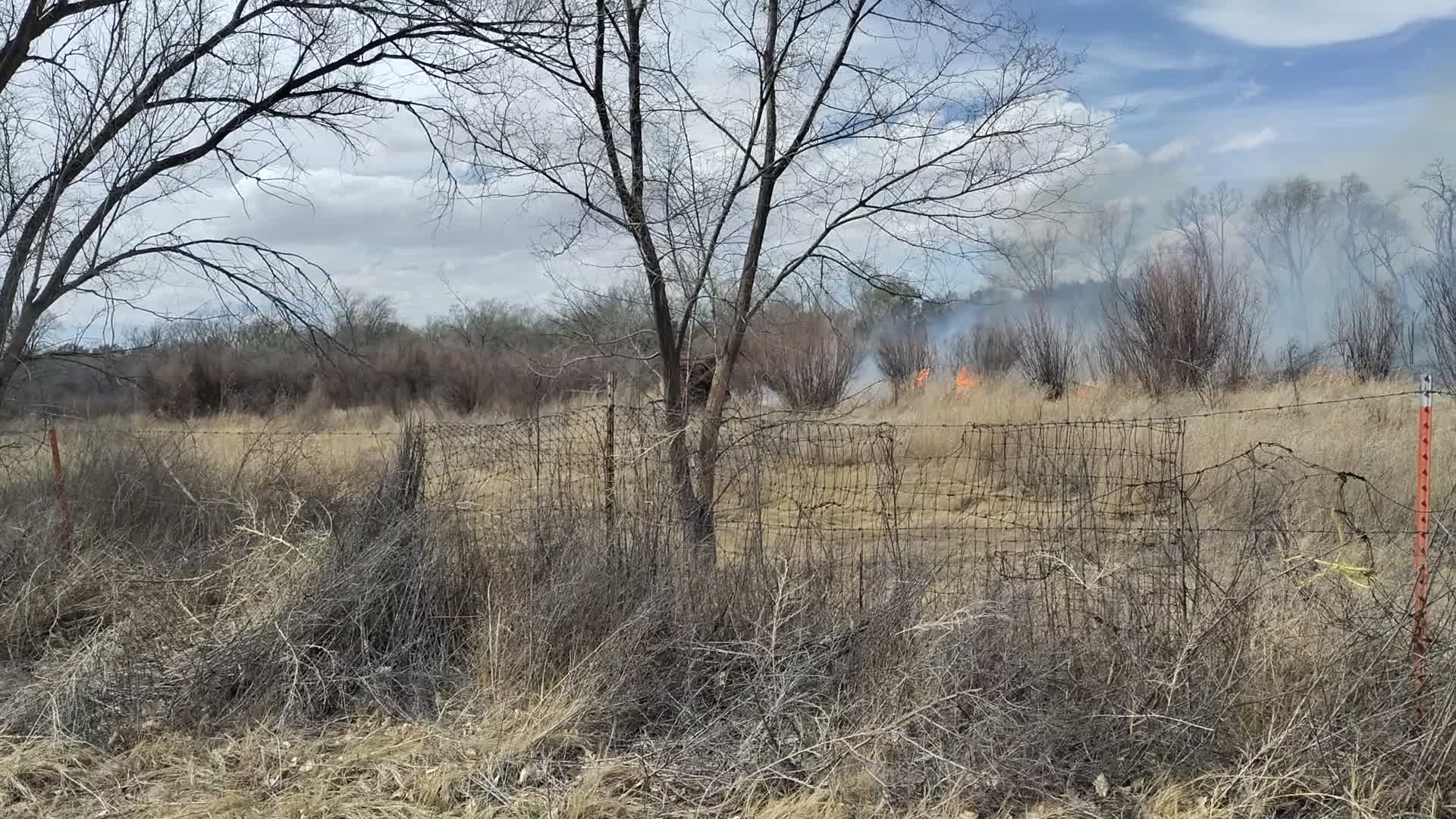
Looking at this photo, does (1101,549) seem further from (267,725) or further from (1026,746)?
(267,725)

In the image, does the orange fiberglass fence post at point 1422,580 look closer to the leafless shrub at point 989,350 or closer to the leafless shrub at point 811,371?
the leafless shrub at point 811,371

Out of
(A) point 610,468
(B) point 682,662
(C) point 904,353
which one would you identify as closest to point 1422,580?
(B) point 682,662

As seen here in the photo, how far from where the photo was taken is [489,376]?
2950 centimetres

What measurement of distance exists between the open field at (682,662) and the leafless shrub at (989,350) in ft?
56.3

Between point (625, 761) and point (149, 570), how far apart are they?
11.8ft

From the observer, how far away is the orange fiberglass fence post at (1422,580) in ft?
13.0

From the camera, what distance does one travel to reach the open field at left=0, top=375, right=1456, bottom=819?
13.1 feet

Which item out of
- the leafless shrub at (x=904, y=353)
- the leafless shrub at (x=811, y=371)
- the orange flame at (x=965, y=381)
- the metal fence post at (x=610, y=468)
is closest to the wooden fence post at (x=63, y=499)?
the metal fence post at (x=610, y=468)

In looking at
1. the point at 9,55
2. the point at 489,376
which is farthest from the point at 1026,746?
the point at 489,376

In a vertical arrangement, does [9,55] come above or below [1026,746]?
above

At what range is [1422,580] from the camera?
4012 mm

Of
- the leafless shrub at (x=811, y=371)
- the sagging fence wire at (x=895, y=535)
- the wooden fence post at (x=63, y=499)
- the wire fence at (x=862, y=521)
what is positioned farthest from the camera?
the leafless shrub at (x=811, y=371)

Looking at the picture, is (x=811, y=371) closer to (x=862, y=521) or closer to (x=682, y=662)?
(x=862, y=521)

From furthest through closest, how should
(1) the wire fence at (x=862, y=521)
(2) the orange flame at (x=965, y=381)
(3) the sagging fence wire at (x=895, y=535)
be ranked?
(2) the orange flame at (x=965, y=381) < (1) the wire fence at (x=862, y=521) < (3) the sagging fence wire at (x=895, y=535)
